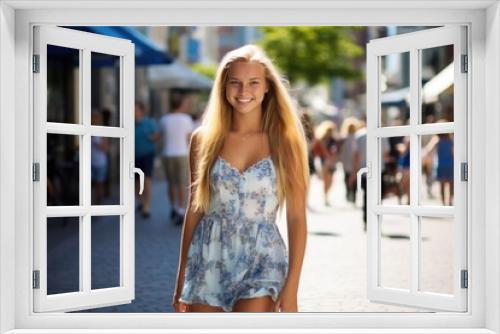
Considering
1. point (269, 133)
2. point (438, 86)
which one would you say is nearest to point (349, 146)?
point (438, 86)

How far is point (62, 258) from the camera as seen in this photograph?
10.6 meters

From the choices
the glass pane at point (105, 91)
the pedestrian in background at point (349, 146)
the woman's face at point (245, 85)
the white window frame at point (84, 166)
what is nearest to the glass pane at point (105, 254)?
the white window frame at point (84, 166)

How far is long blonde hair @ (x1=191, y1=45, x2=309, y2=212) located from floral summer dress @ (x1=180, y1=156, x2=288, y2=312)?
0.18 feet

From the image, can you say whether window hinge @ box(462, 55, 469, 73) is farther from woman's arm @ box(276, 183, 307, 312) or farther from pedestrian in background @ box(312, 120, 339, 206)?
pedestrian in background @ box(312, 120, 339, 206)

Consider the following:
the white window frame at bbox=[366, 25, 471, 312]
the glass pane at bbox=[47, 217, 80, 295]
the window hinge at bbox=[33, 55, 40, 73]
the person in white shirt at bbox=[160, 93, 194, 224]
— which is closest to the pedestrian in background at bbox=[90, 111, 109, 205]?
the person in white shirt at bbox=[160, 93, 194, 224]

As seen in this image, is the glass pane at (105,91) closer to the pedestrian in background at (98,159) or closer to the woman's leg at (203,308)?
the pedestrian in background at (98,159)

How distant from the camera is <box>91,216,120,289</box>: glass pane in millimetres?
8820

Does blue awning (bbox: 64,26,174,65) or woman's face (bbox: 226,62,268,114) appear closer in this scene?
woman's face (bbox: 226,62,268,114)

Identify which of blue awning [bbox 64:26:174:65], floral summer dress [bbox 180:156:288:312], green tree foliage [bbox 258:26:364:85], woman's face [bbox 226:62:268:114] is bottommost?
→ floral summer dress [bbox 180:156:288:312]

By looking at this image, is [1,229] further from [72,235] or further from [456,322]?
[72,235]

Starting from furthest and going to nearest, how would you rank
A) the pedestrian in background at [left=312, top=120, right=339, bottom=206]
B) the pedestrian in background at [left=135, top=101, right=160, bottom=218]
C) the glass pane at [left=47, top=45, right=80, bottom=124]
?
the pedestrian in background at [left=312, top=120, right=339, bottom=206] < the glass pane at [left=47, top=45, right=80, bottom=124] < the pedestrian in background at [left=135, top=101, right=160, bottom=218]

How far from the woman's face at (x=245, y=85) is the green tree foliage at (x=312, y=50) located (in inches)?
1528
